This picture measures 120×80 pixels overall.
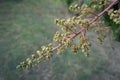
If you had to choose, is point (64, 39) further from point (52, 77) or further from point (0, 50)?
point (0, 50)

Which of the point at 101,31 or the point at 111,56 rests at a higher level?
the point at 101,31

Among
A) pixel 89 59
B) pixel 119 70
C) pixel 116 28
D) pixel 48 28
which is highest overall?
pixel 48 28

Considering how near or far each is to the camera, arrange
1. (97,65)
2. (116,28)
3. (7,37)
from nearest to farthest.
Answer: (116,28)
(97,65)
(7,37)

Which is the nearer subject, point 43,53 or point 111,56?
point 43,53

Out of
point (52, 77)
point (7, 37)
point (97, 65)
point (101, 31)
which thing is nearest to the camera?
point (101, 31)

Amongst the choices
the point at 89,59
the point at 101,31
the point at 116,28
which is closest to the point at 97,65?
the point at 89,59

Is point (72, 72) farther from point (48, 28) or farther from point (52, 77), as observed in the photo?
point (48, 28)
